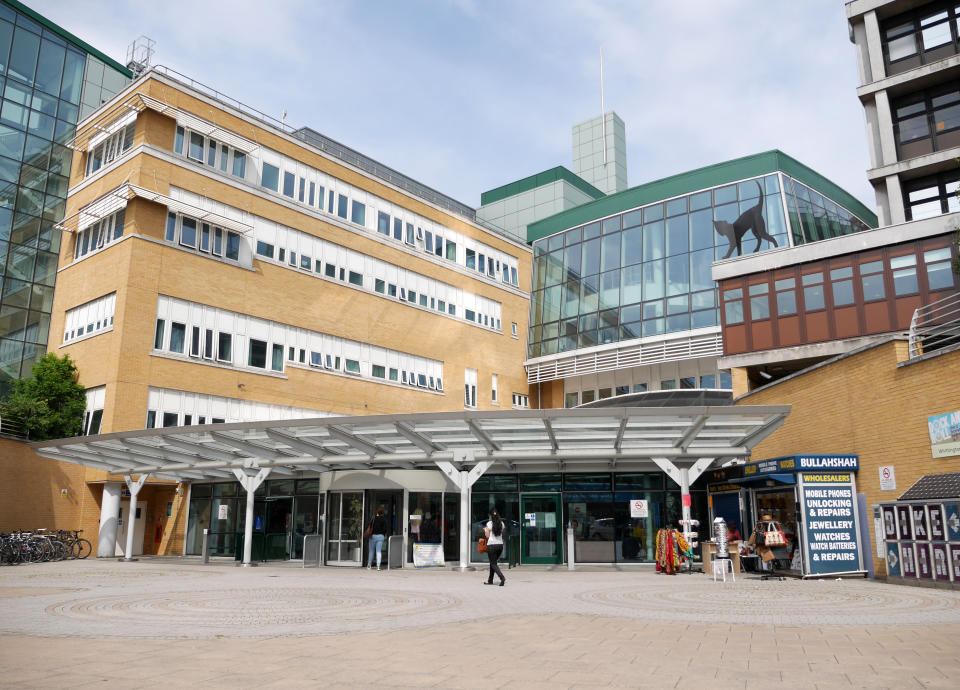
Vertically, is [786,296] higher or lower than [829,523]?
higher

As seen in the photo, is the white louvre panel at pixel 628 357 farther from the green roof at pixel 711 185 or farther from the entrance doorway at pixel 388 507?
the entrance doorway at pixel 388 507

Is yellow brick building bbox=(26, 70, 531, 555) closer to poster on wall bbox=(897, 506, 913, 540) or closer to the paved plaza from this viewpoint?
the paved plaza

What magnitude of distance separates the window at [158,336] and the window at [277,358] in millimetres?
5389

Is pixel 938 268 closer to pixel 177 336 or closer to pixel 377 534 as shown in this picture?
pixel 377 534

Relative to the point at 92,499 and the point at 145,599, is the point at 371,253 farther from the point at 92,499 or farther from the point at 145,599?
the point at 145,599

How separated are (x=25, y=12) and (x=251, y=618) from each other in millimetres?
41546

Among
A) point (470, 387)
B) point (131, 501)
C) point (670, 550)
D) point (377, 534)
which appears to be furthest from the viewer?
point (470, 387)

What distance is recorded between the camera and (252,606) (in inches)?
478

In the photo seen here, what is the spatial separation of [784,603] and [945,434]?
21.9ft

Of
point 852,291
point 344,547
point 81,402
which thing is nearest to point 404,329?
point 81,402

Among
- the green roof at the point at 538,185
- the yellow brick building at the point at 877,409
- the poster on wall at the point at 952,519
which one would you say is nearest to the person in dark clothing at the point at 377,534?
the yellow brick building at the point at 877,409

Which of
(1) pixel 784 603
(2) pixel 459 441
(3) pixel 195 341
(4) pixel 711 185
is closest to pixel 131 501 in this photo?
(3) pixel 195 341

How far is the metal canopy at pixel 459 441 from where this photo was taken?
59.6 ft

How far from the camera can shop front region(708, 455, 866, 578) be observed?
1858cm
